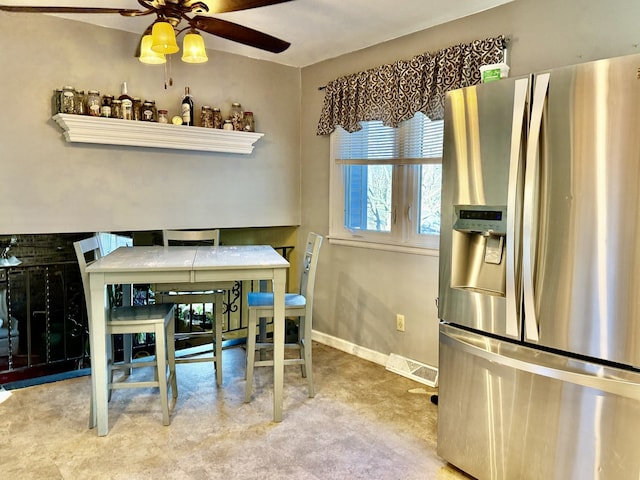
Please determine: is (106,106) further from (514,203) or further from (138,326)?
(514,203)

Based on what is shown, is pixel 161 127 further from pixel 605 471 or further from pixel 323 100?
pixel 605 471

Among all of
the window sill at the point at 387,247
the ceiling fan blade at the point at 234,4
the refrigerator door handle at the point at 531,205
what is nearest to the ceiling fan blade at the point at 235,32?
the ceiling fan blade at the point at 234,4

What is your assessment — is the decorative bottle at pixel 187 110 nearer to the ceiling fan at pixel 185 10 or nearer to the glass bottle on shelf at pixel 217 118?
the glass bottle on shelf at pixel 217 118

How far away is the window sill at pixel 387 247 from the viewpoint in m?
3.07

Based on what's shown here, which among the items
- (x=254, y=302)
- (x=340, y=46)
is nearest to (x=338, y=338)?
(x=254, y=302)

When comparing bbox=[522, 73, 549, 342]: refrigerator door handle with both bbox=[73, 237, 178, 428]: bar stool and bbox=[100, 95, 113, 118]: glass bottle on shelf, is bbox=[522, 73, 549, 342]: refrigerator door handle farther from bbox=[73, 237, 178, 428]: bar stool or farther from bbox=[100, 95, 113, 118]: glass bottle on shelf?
bbox=[100, 95, 113, 118]: glass bottle on shelf

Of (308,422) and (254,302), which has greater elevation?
(254,302)

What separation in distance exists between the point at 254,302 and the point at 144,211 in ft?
3.84

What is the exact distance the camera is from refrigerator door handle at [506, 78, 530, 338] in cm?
175

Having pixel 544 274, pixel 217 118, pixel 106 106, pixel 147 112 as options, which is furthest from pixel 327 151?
pixel 544 274

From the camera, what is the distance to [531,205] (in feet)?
5.66

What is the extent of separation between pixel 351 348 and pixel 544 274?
2177 millimetres

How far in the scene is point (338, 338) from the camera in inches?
150

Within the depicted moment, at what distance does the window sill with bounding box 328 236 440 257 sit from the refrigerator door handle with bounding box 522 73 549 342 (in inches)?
48.0
